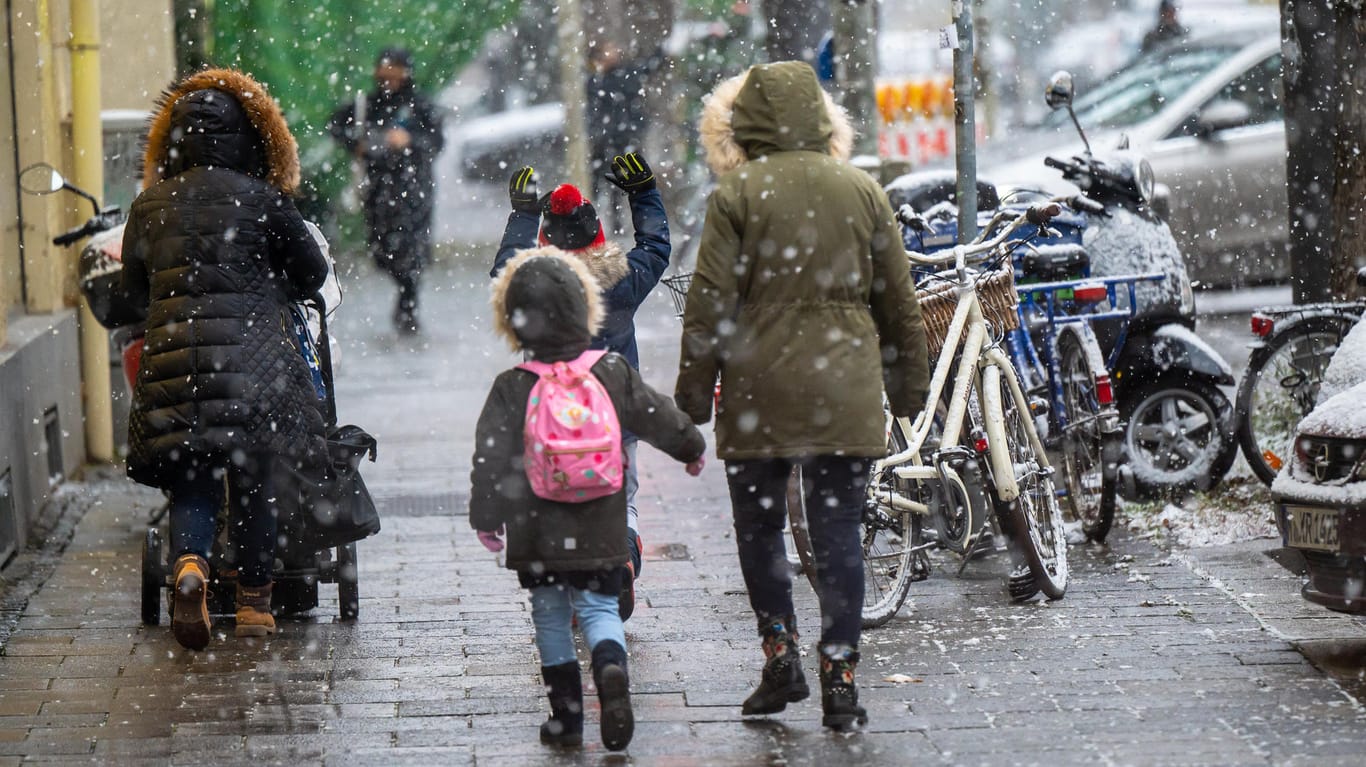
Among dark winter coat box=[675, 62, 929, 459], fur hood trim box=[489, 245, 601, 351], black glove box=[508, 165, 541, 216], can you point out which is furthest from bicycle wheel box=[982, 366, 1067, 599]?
fur hood trim box=[489, 245, 601, 351]

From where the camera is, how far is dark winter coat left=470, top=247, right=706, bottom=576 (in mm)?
5367

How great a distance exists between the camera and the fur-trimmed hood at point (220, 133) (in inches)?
265

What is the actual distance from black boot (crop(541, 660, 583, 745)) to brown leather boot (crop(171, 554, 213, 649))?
1.44 meters

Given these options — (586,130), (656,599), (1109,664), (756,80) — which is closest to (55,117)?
(656,599)

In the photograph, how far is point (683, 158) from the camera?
23469 mm

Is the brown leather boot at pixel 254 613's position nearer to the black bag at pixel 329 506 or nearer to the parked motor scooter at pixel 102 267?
the black bag at pixel 329 506

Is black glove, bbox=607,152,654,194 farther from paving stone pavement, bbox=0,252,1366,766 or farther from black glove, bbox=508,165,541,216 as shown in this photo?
paving stone pavement, bbox=0,252,1366,766

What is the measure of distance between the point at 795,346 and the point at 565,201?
1.30 meters

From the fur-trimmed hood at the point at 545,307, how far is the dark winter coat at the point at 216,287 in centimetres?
142

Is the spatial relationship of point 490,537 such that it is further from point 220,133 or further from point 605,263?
point 220,133

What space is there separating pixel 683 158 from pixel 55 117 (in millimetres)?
13450

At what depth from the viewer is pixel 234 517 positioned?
6898 mm

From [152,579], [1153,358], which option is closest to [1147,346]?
[1153,358]

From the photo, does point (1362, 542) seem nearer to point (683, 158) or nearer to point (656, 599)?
point (656, 599)
